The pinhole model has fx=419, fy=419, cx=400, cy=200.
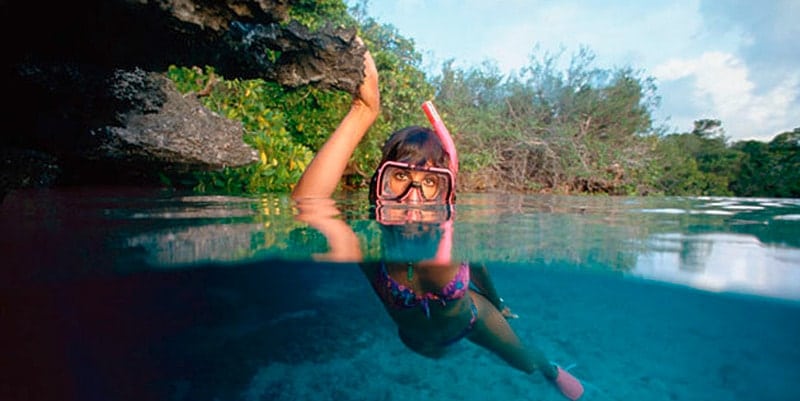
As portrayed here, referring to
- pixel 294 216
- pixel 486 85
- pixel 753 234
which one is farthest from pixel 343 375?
pixel 486 85

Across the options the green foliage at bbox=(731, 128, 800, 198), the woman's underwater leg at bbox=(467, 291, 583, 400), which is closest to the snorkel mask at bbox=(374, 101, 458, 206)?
the woman's underwater leg at bbox=(467, 291, 583, 400)

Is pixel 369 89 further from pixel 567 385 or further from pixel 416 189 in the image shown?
pixel 567 385

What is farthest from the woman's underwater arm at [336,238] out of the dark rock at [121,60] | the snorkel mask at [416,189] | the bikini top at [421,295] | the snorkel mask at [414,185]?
the dark rock at [121,60]

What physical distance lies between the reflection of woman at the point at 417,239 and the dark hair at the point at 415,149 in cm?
1

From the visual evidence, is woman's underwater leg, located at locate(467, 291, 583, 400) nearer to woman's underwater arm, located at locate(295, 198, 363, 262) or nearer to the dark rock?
woman's underwater arm, located at locate(295, 198, 363, 262)

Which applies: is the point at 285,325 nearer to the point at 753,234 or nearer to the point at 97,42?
the point at 97,42

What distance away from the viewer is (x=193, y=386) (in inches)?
265

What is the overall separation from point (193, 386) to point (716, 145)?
25255 millimetres

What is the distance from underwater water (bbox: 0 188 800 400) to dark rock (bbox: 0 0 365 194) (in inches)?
25.6

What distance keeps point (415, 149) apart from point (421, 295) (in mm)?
1749

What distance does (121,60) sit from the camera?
118 inches

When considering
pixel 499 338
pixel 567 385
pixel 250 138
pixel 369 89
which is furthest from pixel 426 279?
pixel 250 138

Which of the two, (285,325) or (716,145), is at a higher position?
(716,145)

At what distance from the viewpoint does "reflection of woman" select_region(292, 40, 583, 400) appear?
3162mm
